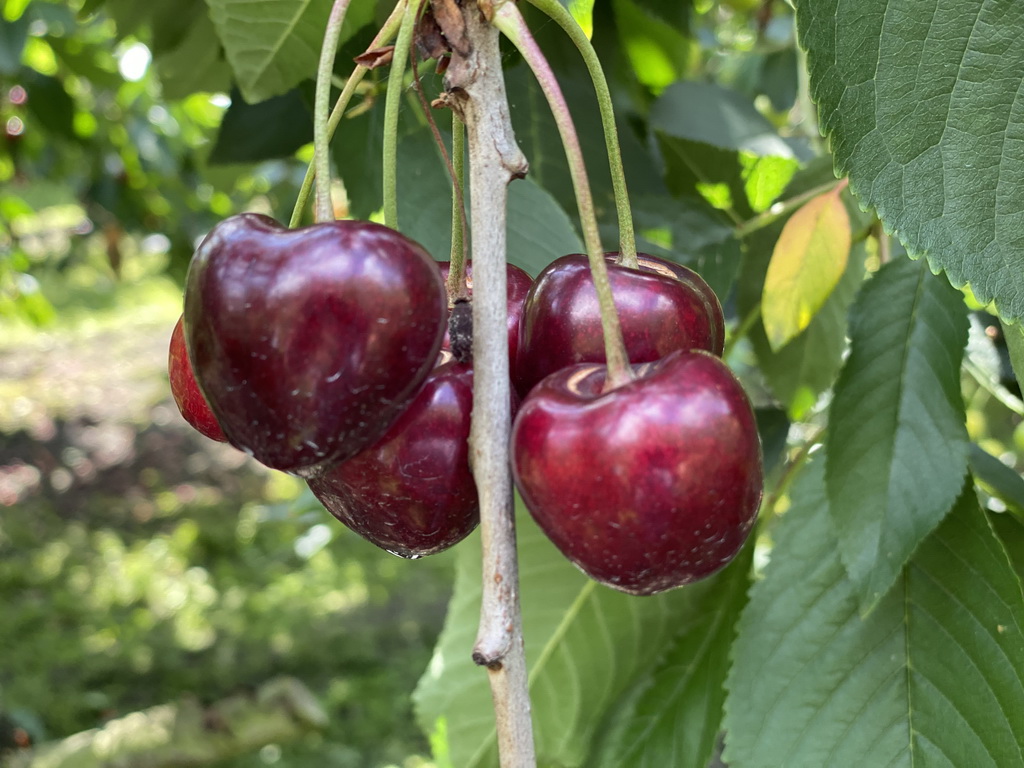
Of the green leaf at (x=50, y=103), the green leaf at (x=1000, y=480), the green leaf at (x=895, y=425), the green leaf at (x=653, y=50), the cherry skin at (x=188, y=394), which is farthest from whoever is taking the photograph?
the green leaf at (x=50, y=103)

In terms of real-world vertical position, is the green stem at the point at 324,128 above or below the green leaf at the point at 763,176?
above

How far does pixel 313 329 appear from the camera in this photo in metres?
0.52

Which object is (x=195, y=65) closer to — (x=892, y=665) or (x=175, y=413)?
(x=892, y=665)

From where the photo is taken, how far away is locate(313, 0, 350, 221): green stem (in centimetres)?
55

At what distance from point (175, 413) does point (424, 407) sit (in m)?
8.41

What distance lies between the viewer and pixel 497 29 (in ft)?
1.90

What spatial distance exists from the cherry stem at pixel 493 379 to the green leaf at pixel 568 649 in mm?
690

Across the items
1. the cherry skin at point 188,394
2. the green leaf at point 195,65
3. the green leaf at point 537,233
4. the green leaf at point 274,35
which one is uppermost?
the green leaf at point 274,35

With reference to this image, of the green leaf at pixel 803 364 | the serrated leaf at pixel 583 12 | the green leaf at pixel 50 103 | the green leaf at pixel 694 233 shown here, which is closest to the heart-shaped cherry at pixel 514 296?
the serrated leaf at pixel 583 12

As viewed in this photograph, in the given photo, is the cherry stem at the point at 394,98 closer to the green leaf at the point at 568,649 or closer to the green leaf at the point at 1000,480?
the green leaf at the point at 568,649

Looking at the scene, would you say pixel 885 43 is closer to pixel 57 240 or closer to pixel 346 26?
pixel 346 26

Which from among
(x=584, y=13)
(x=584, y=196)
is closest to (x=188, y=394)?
(x=584, y=196)

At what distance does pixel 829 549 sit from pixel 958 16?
618 millimetres

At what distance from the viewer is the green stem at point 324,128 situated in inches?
21.8
